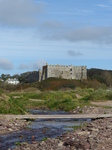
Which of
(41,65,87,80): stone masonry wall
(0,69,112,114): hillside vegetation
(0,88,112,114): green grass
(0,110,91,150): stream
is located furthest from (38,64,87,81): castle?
(0,110,91,150): stream

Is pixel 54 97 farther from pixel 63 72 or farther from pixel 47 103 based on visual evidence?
pixel 63 72

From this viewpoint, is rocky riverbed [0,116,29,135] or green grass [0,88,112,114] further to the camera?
green grass [0,88,112,114]

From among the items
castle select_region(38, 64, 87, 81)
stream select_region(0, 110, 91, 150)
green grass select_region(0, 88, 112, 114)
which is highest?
castle select_region(38, 64, 87, 81)

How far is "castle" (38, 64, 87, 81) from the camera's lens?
64.1m

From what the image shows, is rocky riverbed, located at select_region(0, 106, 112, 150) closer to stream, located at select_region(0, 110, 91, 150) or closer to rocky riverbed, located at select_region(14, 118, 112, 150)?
rocky riverbed, located at select_region(14, 118, 112, 150)

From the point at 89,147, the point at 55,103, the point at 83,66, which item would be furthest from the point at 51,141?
the point at 83,66

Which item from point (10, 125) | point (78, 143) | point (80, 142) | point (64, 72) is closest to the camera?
point (78, 143)

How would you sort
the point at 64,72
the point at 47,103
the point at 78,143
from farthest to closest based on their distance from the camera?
the point at 64,72 → the point at 47,103 → the point at 78,143

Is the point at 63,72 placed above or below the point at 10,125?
above

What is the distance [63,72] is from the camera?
65.1m

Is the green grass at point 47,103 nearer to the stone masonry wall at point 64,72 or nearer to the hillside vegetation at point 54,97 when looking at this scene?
the hillside vegetation at point 54,97

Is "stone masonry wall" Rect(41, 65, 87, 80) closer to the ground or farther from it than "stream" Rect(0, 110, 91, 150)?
farther from it

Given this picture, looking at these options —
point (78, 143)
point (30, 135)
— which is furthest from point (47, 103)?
point (78, 143)

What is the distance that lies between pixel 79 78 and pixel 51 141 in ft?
180
